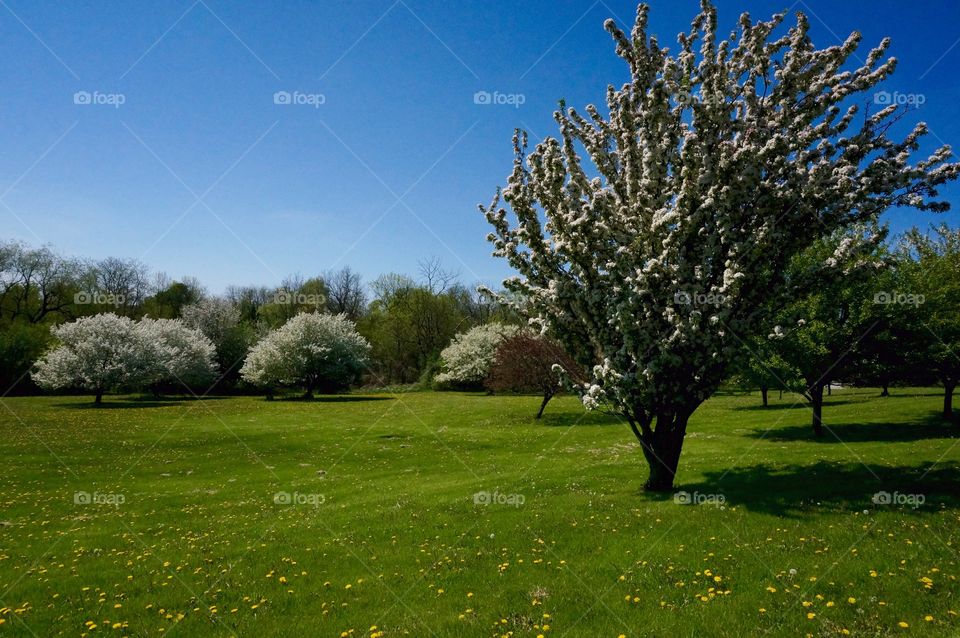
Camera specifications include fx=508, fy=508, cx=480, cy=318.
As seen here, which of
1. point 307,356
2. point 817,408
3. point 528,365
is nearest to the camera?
point 817,408

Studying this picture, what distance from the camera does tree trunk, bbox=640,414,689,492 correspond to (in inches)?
590

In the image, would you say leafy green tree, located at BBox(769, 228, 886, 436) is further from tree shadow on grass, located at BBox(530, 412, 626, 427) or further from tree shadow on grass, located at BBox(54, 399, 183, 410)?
tree shadow on grass, located at BBox(54, 399, 183, 410)

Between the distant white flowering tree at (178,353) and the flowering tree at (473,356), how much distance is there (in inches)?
1203

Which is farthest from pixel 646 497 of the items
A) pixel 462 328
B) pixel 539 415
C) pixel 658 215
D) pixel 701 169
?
pixel 462 328

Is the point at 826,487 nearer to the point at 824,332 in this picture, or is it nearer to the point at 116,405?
the point at 824,332

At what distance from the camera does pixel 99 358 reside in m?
50.6

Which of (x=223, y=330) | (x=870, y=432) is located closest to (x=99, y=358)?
(x=223, y=330)

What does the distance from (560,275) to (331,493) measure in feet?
36.9

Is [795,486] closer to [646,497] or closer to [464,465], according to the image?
[646,497]

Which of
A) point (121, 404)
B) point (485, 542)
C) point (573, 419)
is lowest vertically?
point (121, 404)

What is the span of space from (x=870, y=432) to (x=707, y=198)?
23621 millimetres

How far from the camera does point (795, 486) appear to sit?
14789 millimetres

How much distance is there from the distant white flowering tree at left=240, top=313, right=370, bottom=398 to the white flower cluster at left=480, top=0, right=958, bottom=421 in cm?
5449

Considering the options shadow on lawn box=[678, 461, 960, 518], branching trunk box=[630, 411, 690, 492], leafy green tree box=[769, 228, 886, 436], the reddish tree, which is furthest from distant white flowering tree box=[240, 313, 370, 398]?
shadow on lawn box=[678, 461, 960, 518]
